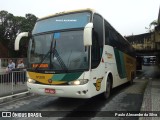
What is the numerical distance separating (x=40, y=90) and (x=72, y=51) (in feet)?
5.67

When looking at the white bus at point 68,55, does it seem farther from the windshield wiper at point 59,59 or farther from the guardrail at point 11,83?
the guardrail at point 11,83

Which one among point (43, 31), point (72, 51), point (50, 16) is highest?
point (50, 16)

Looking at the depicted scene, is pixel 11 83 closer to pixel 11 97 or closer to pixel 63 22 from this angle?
pixel 11 97

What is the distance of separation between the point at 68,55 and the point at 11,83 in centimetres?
480

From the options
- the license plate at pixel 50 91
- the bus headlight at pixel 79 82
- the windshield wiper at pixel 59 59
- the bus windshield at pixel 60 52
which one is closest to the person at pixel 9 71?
the bus windshield at pixel 60 52

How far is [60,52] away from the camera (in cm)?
832

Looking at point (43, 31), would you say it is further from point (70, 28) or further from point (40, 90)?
point (40, 90)

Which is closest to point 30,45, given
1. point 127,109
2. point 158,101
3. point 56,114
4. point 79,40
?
point 79,40

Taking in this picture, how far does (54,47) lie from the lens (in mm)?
8445

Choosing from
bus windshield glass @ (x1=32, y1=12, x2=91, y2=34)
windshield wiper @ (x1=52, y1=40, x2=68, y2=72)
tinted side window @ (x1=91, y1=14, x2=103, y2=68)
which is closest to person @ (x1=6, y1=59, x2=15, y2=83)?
bus windshield glass @ (x1=32, y1=12, x2=91, y2=34)

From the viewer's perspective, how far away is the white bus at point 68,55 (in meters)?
8.04

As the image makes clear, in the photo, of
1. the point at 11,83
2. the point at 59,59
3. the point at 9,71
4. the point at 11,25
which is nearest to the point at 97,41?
the point at 59,59

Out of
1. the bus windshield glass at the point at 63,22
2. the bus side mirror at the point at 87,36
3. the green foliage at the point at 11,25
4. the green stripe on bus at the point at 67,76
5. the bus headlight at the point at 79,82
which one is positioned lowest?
the bus headlight at the point at 79,82

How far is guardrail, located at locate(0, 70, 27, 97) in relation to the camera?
11.5 m
